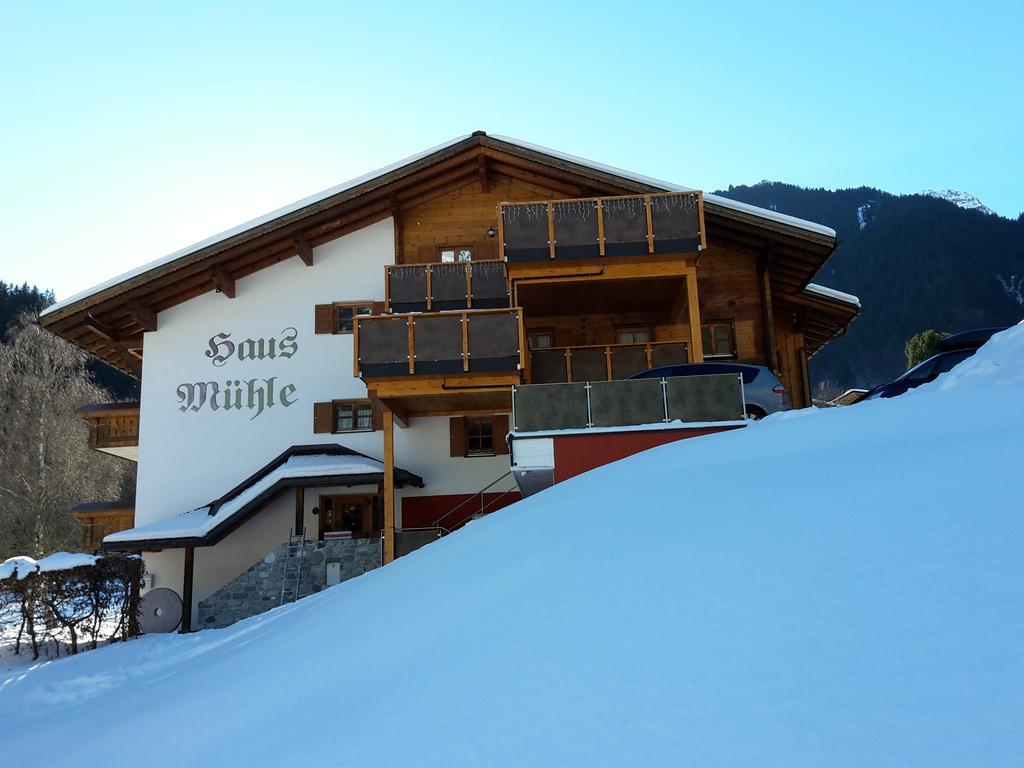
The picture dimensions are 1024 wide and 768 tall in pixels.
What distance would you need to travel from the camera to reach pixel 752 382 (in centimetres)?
1477

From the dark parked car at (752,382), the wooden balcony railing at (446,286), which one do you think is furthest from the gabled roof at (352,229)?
the dark parked car at (752,382)

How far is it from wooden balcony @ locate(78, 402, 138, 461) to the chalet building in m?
0.07

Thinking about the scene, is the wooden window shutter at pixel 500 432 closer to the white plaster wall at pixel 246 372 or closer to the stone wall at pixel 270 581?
the white plaster wall at pixel 246 372

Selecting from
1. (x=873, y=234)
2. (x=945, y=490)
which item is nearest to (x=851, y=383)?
(x=873, y=234)

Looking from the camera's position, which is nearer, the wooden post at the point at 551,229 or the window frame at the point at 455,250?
the wooden post at the point at 551,229

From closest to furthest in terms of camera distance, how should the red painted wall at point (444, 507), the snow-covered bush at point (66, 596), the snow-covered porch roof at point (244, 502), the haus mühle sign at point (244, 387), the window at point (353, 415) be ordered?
the snow-covered bush at point (66, 596), the snow-covered porch roof at point (244, 502), the red painted wall at point (444, 507), the window at point (353, 415), the haus mühle sign at point (244, 387)

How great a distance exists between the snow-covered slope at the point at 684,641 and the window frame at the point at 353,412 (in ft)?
35.3

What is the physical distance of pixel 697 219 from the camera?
16.3 meters

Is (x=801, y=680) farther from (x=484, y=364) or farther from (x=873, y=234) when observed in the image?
(x=873, y=234)

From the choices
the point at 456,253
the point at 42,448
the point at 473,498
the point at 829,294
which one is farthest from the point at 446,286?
the point at 42,448

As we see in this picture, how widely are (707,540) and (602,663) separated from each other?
5.31 ft

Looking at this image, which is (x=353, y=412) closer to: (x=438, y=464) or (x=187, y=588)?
(x=438, y=464)

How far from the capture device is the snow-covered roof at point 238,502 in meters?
17.0

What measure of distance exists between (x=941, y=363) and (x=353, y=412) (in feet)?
38.6
